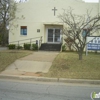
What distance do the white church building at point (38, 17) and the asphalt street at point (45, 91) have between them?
48.6ft

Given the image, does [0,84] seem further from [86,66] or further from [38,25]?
[38,25]

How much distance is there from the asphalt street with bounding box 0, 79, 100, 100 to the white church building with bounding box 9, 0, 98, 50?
1482 cm

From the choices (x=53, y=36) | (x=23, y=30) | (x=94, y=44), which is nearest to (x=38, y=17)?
(x=23, y=30)

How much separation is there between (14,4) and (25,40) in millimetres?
4903

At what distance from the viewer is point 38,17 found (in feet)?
70.9

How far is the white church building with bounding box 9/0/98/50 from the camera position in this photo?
69.6 ft

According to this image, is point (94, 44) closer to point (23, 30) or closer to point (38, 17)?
point (38, 17)

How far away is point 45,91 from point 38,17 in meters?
16.7

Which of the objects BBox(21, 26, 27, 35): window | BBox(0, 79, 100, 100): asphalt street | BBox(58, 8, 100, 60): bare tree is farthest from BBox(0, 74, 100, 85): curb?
BBox(21, 26, 27, 35): window

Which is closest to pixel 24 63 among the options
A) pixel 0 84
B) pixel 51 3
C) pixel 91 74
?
pixel 0 84

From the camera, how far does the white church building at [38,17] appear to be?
69.6ft

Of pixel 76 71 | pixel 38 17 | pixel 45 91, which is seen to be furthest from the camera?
pixel 38 17

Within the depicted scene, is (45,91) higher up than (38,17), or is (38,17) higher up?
(38,17)

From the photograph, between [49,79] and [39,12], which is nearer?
[49,79]
